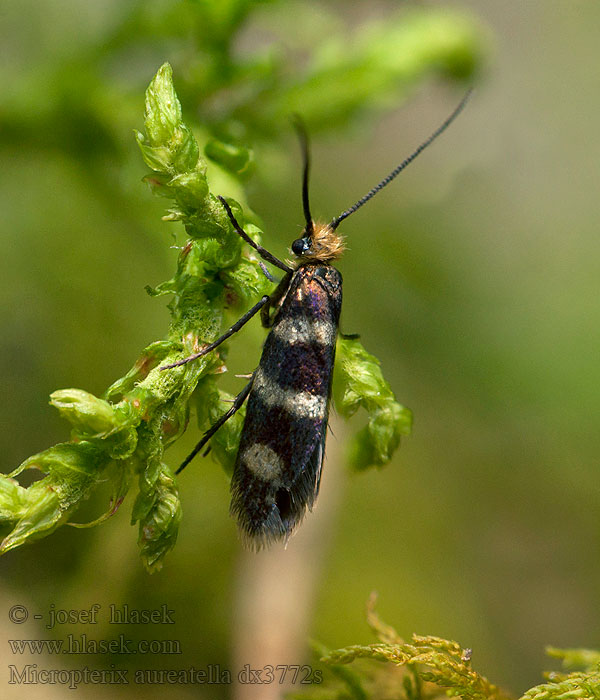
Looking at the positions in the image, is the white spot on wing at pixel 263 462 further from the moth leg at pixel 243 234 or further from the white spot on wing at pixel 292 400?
the moth leg at pixel 243 234

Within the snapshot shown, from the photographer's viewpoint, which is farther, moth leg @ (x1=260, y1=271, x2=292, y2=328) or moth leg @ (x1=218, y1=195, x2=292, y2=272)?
moth leg @ (x1=260, y1=271, x2=292, y2=328)

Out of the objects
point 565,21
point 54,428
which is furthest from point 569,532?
point 565,21

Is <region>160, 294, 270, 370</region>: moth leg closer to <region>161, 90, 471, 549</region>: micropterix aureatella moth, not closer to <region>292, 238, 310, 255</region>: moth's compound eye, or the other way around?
<region>161, 90, 471, 549</region>: micropterix aureatella moth

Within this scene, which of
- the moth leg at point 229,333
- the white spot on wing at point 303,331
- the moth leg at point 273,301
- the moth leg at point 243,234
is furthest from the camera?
the moth leg at point 273,301

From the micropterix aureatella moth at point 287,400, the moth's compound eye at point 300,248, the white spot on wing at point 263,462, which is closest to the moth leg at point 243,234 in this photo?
the micropterix aureatella moth at point 287,400

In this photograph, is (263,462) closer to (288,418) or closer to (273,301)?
(288,418)

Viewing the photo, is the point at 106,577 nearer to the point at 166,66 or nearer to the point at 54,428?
the point at 54,428

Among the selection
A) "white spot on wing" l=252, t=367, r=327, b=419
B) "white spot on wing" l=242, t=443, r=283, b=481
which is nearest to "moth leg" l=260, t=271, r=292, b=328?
"white spot on wing" l=252, t=367, r=327, b=419
